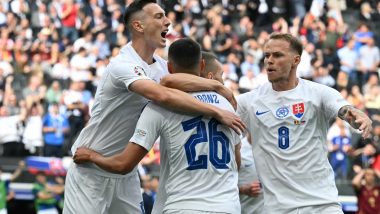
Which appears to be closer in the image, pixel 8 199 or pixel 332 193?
pixel 332 193

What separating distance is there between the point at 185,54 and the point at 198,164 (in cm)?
80

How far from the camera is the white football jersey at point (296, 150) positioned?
762 cm

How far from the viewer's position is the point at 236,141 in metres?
7.12

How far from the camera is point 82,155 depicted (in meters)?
7.60

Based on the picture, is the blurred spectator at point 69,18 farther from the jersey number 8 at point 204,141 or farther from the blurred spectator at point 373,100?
the jersey number 8 at point 204,141

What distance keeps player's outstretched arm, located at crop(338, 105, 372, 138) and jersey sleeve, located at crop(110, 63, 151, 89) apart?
158 centimetres

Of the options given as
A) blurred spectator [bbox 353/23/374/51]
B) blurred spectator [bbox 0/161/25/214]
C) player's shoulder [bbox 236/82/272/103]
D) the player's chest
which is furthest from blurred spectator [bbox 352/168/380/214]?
the player's chest

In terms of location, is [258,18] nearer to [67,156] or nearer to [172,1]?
[172,1]

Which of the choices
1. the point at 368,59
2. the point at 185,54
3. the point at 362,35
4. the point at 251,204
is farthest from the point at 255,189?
the point at 362,35

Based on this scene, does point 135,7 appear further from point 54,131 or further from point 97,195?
point 54,131

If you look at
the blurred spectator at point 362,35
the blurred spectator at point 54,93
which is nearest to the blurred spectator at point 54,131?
the blurred spectator at point 54,93

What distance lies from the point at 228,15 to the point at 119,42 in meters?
3.38

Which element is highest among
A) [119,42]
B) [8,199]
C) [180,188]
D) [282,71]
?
[282,71]

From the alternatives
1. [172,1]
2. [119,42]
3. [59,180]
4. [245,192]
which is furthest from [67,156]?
[245,192]
